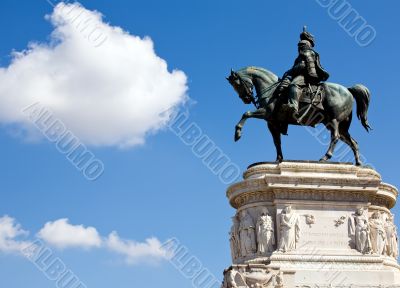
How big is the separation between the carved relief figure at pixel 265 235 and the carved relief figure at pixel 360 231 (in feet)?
9.41

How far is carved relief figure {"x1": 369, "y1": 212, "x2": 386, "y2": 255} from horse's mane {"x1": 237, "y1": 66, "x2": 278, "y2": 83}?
6.46m

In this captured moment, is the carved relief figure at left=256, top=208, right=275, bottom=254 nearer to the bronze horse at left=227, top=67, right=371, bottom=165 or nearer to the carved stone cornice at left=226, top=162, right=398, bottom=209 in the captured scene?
the carved stone cornice at left=226, top=162, right=398, bottom=209

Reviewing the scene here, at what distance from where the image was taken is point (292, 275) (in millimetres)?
29188

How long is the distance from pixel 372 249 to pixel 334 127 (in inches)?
Result: 193

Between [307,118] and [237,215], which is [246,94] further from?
[237,215]

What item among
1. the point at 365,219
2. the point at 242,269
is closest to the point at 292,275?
the point at 242,269

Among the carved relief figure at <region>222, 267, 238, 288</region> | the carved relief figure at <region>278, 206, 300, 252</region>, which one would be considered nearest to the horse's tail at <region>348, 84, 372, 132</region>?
the carved relief figure at <region>278, 206, 300, 252</region>

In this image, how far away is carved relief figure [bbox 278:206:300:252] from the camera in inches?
1178

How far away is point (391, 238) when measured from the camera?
3181cm

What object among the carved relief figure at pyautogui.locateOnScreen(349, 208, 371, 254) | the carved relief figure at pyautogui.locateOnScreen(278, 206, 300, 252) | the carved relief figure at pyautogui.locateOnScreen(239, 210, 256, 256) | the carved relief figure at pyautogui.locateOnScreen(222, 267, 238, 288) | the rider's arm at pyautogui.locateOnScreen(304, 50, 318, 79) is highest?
the rider's arm at pyautogui.locateOnScreen(304, 50, 318, 79)

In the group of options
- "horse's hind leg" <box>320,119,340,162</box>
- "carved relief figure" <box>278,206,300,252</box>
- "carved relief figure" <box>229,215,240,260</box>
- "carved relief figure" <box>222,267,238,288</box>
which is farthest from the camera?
"horse's hind leg" <box>320,119,340,162</box>

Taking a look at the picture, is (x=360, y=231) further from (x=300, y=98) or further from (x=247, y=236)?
(x=300, y=98)

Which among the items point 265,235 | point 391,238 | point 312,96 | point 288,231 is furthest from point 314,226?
point 312,96

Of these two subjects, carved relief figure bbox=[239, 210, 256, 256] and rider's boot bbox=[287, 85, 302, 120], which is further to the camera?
rider's boot bbox=[287, 85, 302, 120]
